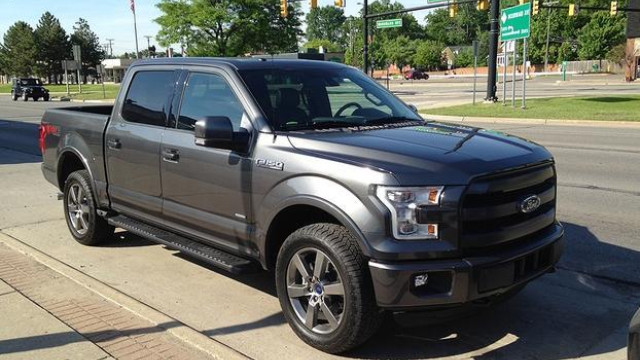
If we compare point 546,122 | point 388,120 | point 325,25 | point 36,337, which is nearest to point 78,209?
point 36,337

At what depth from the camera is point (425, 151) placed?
141 inches

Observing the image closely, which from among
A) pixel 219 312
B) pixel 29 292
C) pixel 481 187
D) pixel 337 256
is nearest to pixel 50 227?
pixel 29 292

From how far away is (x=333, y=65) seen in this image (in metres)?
5.21

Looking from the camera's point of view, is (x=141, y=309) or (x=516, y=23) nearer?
(x=141, y=309)

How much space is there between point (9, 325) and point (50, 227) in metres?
3.00

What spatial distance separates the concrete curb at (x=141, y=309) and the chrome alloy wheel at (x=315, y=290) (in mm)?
492

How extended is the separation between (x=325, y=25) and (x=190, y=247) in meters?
193

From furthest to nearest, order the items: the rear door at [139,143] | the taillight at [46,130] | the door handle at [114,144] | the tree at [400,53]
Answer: the tree at [400,53] < the taillight at [46,130] < the door handle at [114,144] < the rear door at [139,143]

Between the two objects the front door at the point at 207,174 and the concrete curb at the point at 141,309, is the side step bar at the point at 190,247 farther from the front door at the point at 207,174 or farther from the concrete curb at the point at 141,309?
the concrete curb at the point at 141,309

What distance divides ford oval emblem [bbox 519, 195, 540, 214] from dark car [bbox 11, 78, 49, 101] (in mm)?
49115

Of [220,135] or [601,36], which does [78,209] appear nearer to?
[220,135]

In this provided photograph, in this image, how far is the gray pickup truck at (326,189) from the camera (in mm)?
3307

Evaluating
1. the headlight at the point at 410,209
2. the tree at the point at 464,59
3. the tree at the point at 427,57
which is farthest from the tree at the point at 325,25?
the headlight at the point at 410,209

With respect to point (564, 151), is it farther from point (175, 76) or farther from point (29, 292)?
point (29, 292)
